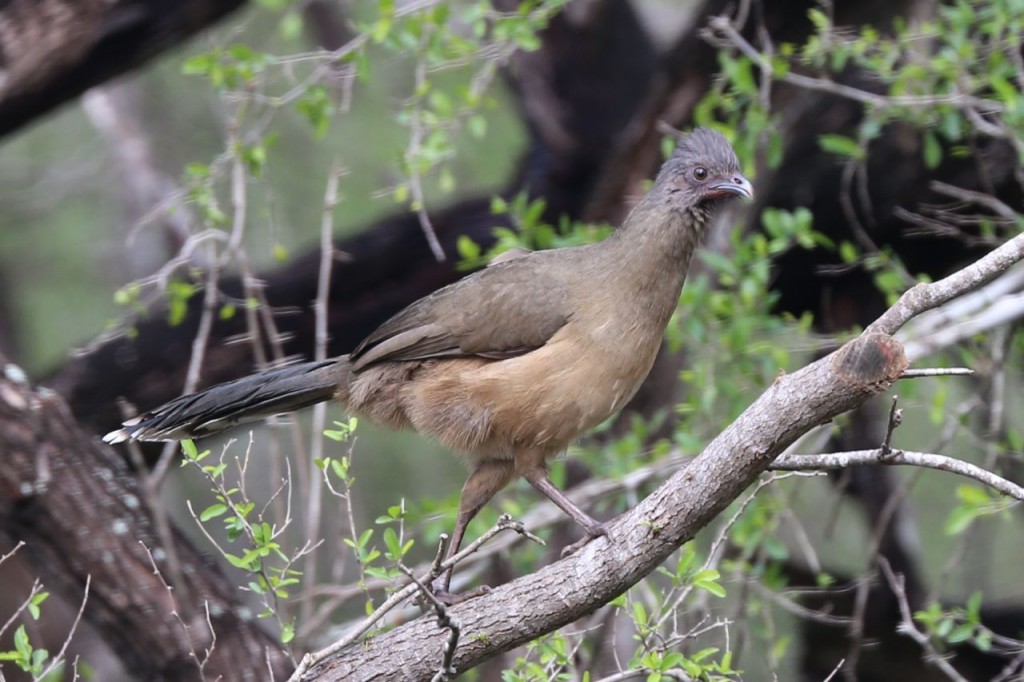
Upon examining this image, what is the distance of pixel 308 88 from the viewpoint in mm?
4402

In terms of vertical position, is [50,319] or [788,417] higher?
[788,417]

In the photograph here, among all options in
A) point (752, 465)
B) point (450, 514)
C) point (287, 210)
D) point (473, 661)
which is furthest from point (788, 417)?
point (287, 210)

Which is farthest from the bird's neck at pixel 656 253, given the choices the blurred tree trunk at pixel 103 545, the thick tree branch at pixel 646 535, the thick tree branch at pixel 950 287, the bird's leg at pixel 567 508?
the blurred tree trunk at pixel 103 545

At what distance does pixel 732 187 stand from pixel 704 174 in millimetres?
104

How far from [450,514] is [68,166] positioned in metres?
4.94

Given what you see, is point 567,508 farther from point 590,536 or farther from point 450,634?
point 450,634

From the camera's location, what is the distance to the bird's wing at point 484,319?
347 centimetres

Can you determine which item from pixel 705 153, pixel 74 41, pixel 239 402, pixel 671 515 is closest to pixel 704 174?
pixel 705 153

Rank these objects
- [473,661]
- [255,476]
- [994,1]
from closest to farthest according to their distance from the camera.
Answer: [473,661]
[994,1]
[255,476]

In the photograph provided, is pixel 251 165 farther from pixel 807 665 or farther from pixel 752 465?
pixel 807 665

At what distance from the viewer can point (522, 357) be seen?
3.41m

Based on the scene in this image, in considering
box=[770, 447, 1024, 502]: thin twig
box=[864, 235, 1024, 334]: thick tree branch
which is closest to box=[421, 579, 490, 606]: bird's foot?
box=[770, 447, 1024, 502]: thin twig

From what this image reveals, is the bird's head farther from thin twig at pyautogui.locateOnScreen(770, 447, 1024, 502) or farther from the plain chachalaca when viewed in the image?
Result: thin twig at pyautogui.locateOnScreen(770, 447, 1024, 502)

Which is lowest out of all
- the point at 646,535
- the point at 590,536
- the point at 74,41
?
the point at 590,536
